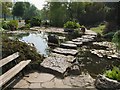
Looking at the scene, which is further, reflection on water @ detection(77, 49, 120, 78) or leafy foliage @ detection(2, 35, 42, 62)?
reflection on water @ detection(77, 49, 120, 78)

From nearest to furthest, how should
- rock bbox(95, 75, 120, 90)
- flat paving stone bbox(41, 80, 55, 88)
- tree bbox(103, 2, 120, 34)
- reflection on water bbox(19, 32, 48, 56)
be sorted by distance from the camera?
rock bbox(95, 75, 120, 90) → flat paving stone bbox(41, 80, 55, 88) → reflection on water bbox(19, 32, 48, 56) → tree bbox(103, 2, 120, 34)

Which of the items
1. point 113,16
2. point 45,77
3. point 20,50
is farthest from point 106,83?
point 113,16

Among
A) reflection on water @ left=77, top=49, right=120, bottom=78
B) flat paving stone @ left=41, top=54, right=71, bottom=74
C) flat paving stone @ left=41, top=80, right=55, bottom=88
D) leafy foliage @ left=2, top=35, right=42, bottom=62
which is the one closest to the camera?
flat paving stone @ left=41, top=80, right=55, bottom=88

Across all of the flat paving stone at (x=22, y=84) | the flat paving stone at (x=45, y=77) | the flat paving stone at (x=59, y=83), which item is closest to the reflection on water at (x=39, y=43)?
the flat paving stone at (x=45, y=77)

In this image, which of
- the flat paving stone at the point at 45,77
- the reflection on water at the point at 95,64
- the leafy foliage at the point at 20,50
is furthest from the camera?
the reflection on water at the point at 95,64

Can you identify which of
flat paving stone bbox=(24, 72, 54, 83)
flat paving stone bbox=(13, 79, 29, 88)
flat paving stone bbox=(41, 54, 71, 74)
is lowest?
flat paving stone bbox=(13, 79, 29, 88)

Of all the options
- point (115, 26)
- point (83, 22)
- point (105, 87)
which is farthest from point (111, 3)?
point (105, 87)

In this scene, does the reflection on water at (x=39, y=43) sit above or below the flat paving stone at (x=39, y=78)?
above

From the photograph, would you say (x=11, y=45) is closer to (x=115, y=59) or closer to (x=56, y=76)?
(x=56, y=76)

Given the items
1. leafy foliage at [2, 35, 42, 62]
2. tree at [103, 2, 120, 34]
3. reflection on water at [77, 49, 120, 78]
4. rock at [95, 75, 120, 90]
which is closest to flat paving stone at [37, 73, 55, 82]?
leafy foliage at [2, 35, 42, 62]

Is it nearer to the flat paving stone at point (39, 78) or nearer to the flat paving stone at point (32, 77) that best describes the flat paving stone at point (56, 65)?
the flat paving stone at point (39, 78)

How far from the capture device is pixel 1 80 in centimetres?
323

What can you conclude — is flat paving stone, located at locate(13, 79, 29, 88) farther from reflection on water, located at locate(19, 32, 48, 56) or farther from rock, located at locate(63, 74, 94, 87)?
reflection on water, located at locate(19, 32, 48, 56)

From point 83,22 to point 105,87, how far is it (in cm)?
2136
